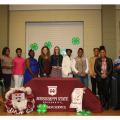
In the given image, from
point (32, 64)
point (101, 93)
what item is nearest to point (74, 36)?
point (32, 64)

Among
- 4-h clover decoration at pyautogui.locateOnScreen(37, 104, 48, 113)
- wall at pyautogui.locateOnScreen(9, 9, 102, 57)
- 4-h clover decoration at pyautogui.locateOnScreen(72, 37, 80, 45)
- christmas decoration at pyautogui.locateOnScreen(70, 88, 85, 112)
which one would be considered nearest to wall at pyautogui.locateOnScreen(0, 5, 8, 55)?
wall at pyautogui.locateOnScreen(9, 9, 102, 57)

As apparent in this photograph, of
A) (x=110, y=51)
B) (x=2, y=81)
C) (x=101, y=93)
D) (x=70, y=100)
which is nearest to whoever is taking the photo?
(x=70, y=100)

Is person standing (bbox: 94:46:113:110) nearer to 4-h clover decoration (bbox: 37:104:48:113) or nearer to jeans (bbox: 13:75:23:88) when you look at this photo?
4-h clover decoration (bbox: 37:104:48:113)

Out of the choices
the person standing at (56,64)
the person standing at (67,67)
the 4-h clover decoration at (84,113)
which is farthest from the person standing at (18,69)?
the 4-h clover decoration at (84,113)

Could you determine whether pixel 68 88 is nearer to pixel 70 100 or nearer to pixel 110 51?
pixel 70 100

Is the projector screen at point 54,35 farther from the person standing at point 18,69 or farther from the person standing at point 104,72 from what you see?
the person standing at point 104,72

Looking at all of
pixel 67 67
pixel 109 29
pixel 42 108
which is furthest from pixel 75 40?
pixel 42 108

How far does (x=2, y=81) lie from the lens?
680 centimetres

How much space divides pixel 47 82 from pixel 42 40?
310 centimetres

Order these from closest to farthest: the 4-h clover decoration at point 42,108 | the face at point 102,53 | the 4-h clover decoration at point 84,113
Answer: the 4-h clover decoration at point 84,113 → the 4-h clover decoration at point 42,108 → the face at point 102,53

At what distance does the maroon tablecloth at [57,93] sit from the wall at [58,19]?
9.42ft

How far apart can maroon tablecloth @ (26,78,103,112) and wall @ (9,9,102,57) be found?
2870 mm

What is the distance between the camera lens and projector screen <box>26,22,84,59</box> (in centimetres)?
862

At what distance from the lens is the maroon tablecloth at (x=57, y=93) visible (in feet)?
18.7
